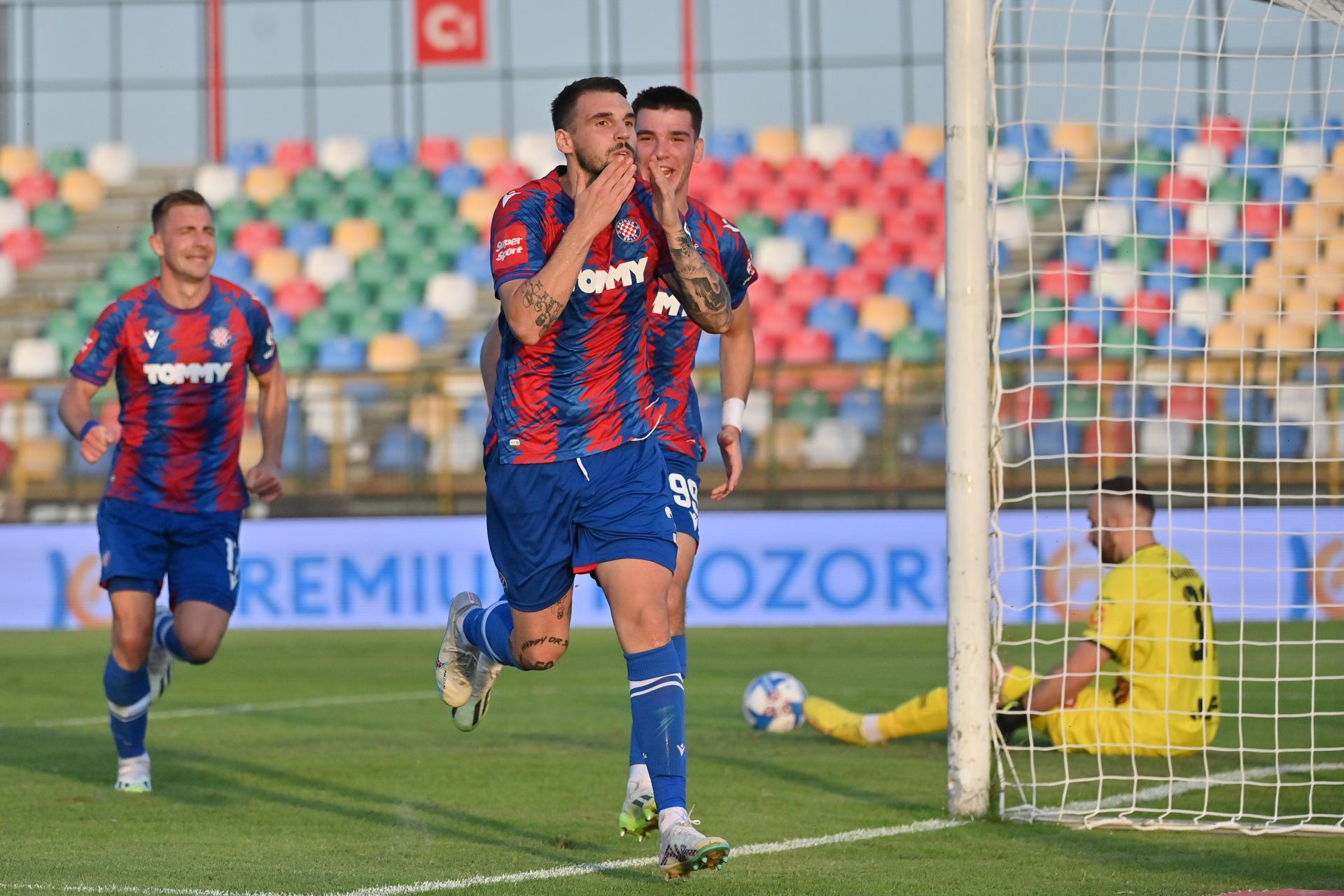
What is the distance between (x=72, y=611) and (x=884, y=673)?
317 inches

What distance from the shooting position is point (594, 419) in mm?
4969

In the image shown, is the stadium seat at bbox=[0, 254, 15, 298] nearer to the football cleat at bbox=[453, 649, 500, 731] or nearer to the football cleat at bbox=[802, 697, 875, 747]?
the football cleat at bbox=[802, 697, 875, 747]

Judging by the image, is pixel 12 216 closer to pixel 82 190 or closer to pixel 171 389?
pixel 82 190

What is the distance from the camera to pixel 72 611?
52.1 feet

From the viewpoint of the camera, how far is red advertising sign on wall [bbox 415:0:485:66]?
2898cm

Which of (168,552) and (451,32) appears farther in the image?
(451,32)

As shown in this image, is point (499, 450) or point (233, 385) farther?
point (233, 385)

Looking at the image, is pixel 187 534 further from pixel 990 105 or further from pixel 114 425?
pixel 990 105

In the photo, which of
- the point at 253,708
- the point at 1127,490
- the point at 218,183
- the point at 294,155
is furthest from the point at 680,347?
the point at 294,155

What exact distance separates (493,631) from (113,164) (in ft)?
82.4

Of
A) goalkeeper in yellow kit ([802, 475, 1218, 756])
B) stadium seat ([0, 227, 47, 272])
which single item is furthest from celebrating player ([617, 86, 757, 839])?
stadium seat ([0, 227, 47, 272])

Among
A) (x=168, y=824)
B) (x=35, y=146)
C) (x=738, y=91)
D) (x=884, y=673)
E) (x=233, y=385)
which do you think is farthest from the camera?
(x=738, y=91)

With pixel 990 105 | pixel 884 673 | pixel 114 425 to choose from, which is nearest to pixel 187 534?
pixel 114 425

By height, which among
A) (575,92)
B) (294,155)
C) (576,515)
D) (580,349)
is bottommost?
(576,515)
